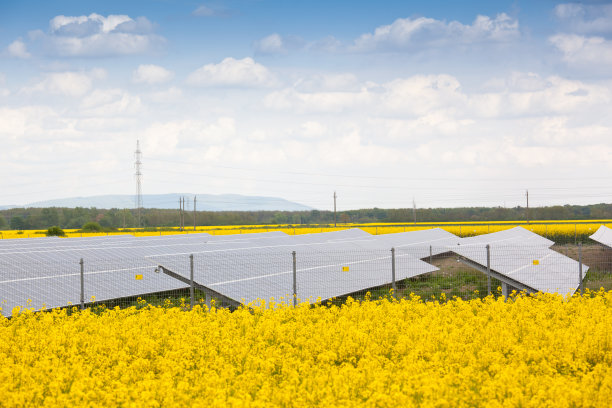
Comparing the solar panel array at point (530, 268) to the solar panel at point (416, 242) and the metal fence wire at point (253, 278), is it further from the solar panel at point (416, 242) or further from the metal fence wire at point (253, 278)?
the solar panel at point (416, 242)

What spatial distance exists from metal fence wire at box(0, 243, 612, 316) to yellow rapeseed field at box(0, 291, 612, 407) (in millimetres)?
1900

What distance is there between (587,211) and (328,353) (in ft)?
354

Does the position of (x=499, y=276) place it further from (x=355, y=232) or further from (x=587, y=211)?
(x=587, y=211)

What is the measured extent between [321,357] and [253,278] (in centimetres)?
692

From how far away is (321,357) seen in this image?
28.5 feet

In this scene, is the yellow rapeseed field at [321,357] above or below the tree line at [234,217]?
below

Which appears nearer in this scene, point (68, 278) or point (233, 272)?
point (233, 272)

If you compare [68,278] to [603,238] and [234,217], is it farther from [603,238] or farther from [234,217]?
[234,217]

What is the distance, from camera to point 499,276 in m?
16.4

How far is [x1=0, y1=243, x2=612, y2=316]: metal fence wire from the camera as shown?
14594 millimetres

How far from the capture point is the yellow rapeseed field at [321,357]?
6.88 m

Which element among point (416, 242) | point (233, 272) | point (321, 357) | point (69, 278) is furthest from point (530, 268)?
point (69, 278)

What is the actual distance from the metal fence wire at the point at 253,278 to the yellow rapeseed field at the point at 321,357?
1.90 m

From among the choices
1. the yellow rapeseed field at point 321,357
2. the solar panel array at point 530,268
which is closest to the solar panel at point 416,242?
the solar panel array at point 530,268
